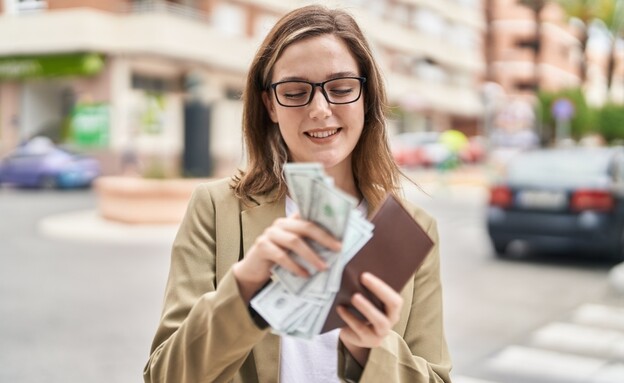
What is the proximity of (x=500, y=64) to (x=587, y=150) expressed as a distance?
4943 centimetres

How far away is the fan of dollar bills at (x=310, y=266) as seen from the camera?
1.06 m

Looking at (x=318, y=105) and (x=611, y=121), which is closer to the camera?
(x=318, y=105)

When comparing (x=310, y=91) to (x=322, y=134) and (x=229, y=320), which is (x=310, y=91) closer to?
(x=322, y=134)

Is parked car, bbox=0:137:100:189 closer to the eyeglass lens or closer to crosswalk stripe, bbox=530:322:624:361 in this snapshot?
crosswalk stripe, bbox=530:322:624:361

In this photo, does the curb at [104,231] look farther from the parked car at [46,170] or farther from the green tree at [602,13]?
the green tree at [602,13]

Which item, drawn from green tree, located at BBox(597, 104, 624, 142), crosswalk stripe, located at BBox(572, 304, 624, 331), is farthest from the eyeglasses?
green tree, located at BBox(597, 104, 624, 142)

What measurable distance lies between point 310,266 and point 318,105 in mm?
454

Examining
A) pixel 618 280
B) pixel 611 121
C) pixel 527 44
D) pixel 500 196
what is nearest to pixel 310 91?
pixel 618 280

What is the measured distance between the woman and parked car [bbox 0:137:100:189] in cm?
2097

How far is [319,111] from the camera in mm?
1471

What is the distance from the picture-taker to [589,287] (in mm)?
8031

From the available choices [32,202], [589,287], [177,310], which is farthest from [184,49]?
[177,310]

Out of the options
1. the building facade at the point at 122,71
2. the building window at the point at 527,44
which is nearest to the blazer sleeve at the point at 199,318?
the building facade at the point at 122,71

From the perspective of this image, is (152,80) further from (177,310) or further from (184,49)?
(177,310)
